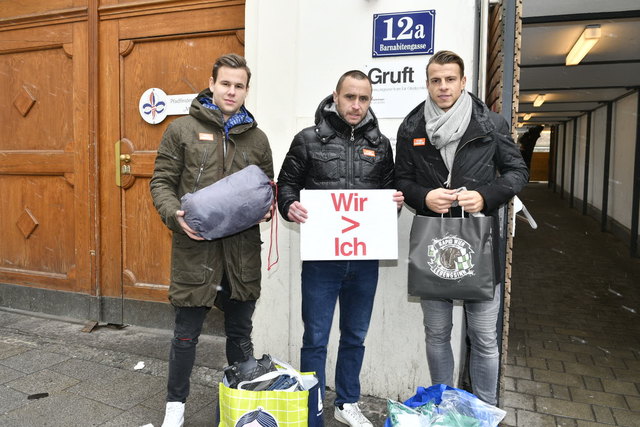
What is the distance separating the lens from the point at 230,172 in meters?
2.69

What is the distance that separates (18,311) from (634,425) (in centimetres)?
525

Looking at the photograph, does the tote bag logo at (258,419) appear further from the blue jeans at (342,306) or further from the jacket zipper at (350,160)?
the jacket zipper at (350,160)

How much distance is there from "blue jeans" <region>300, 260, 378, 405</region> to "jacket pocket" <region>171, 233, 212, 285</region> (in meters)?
0.56

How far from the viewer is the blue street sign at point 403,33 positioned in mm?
3184

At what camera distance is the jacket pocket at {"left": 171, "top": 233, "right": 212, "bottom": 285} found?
2674 millimetres

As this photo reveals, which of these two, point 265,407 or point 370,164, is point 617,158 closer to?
point 370,164

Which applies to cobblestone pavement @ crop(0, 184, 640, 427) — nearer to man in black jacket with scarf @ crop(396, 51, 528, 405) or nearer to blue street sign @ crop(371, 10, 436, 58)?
man in black jacket with scarf @ crop(396, 51, 528, 405)

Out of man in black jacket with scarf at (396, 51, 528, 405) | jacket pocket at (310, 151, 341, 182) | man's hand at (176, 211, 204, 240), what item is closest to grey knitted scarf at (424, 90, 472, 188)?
man in black jacket with scarf at (396, 51, 528, 405)

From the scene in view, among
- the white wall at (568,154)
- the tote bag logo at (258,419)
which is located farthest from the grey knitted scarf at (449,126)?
the white wall at (568,154)

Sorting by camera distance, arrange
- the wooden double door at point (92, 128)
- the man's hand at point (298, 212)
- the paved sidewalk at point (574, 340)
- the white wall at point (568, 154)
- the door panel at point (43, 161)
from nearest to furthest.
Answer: the man's hand at point (298, 212) → the paved sidewalk at point (574, 340) → the wooden double door at point (92, 128) → the door panel at point (43, 161) → the white wall at point (568, 154)

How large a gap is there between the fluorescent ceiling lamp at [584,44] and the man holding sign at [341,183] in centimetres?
537

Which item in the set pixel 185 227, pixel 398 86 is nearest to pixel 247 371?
pixel 185 227

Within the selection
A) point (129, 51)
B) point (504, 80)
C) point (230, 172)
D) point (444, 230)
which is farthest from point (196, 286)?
point (129, 51)

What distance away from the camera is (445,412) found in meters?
2.32
